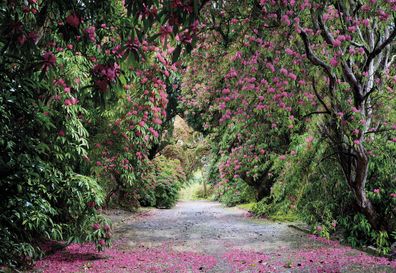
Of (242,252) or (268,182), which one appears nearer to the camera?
(242,252)

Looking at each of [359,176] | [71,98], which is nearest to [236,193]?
[359,176]

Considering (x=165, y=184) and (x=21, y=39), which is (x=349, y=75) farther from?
(x=165, y=184)

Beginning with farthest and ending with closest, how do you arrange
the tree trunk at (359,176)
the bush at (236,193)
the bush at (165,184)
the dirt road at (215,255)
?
the bush at (165,184) < the bush at (236,193) < the tree trunk at (359,176) < the dirt road at (215,255)

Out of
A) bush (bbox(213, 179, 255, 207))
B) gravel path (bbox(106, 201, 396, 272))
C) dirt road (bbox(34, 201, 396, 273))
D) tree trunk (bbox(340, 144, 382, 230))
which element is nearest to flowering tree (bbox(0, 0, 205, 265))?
dirt road (bbox(34, 201, 396, 273))

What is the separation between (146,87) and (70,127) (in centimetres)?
205

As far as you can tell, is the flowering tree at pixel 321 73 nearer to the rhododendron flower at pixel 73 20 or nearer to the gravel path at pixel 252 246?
the gravel path at pixel 252 246

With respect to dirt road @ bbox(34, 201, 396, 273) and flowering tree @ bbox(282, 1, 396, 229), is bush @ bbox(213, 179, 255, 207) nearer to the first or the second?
dirt road @ bbox(34, 201, 396, 273)

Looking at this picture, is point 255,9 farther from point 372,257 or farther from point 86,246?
point 86,246

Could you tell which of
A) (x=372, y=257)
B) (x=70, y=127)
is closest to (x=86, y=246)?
(x=70, y=127)

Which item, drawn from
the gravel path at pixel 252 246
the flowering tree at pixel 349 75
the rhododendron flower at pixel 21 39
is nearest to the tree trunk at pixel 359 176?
the flowering tree at pixel 349 75

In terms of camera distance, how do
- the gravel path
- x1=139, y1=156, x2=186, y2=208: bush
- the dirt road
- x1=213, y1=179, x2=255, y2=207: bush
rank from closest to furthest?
1. the dirt road
2. the gravel path
3. x1=213, y1=179, x2=255, y2=207: bush
4. x1=139, y1=156, x2=186, y2=208: bush

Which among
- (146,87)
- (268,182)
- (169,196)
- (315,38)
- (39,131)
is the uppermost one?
(315,38)

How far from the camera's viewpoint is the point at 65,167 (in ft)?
19.2

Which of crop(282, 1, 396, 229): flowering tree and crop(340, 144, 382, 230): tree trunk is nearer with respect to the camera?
crop(282, 1, 396, 229): flowering tree
